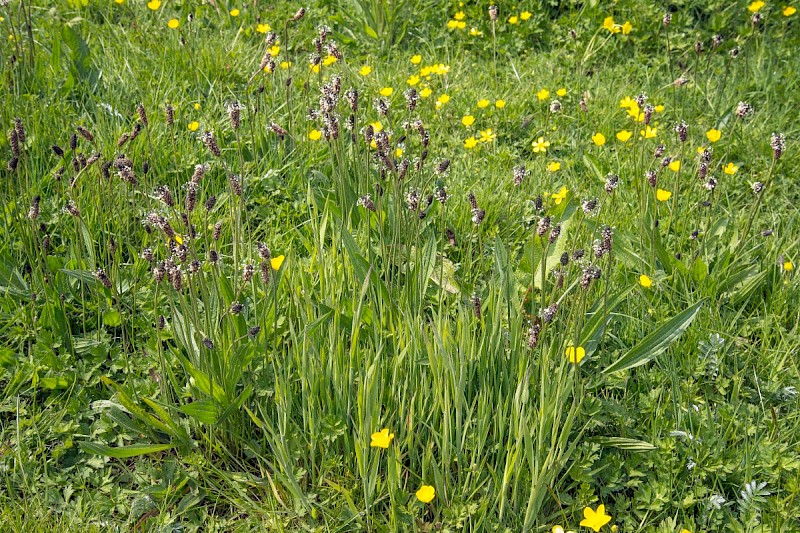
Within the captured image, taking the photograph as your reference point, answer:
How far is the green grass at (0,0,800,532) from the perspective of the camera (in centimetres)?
201

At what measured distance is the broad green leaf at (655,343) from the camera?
2.27 meters

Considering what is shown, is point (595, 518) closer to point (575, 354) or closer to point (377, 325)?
point (575, 354)

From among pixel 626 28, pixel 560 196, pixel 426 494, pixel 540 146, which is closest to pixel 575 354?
pixel 426 494

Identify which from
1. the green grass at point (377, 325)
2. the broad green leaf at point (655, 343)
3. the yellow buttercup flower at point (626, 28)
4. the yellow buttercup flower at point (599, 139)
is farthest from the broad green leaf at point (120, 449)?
the yellow buttercup flower at point (626, 28)

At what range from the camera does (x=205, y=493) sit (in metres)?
2.10

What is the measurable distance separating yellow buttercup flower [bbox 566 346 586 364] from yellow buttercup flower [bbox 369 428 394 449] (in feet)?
1.62

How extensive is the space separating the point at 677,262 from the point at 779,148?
487 millimetres

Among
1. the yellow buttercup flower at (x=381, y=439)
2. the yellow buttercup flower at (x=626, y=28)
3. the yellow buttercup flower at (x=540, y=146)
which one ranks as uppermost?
the yellow buttercup flower at (x=626, y=28)

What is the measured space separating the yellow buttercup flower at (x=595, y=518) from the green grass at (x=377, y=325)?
11 cm

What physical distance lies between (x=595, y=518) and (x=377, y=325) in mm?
805

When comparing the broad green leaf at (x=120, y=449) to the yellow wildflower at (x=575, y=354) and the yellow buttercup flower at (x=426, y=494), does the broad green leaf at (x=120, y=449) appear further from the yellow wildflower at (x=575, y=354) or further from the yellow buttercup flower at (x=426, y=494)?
the yellow wildflower at (x=575, y=354)

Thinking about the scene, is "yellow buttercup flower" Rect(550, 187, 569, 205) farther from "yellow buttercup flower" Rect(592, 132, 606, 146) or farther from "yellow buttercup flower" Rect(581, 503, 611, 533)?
"yellow buttercup flower" Rect(581, 503, 611, 533)

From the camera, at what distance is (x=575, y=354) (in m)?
1.91

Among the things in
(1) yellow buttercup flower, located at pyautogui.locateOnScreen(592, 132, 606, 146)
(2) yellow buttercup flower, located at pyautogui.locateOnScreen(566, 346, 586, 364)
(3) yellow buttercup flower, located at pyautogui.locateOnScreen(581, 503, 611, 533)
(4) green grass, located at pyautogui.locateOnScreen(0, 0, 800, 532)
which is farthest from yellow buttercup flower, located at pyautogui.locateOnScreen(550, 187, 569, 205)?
(3) yellow buttercup flower, located at pyautogui.locateOnScreen(581, 503, 611, 533)
